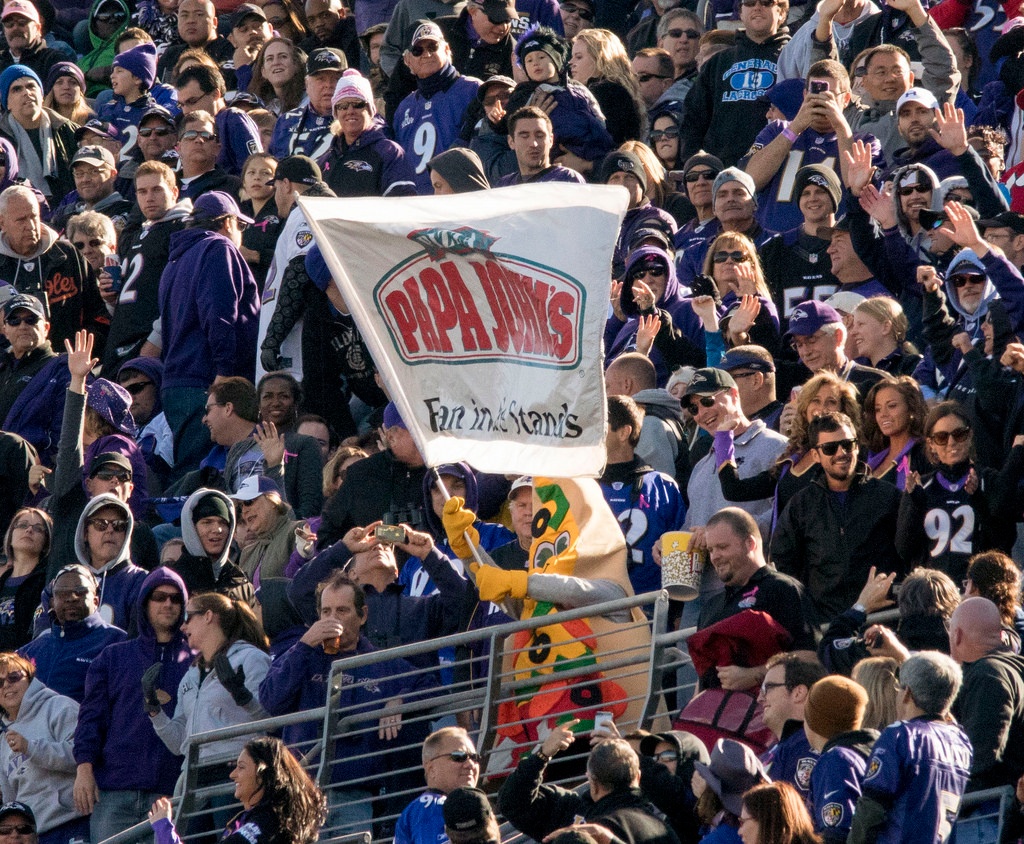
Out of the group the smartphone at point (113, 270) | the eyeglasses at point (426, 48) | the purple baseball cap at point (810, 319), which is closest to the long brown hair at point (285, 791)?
the purple baseball cap at point (810, 319)

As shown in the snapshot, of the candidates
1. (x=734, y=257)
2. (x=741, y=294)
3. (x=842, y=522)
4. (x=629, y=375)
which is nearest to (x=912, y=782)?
(x=842, y=522)

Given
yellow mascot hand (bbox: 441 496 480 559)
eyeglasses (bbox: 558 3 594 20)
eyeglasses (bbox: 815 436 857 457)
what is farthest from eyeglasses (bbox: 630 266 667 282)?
eyeglasses (bbox: 558 3 594 20)

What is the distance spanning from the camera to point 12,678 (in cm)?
1110

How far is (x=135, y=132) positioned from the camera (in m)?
17.9

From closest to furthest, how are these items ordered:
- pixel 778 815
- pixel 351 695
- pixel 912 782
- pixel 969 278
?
pixel 778 815, pixel 912 782, pixel 351 695, pixel 969 278

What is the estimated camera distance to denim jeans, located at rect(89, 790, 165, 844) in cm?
1060

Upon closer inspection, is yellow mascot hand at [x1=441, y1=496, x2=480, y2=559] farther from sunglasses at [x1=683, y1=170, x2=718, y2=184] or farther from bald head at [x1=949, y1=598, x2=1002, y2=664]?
sunglasses at [x1=683, y1=170, x2=718, y2=184]

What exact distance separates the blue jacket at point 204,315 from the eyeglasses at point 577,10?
5.68m

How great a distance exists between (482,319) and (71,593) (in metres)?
3.25

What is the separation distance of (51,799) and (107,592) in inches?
53.6

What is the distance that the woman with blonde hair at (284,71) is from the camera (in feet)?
55.7

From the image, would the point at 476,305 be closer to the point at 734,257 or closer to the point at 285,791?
the point at 285,791

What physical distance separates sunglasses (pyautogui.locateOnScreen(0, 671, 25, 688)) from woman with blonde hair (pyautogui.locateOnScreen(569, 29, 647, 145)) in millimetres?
6078

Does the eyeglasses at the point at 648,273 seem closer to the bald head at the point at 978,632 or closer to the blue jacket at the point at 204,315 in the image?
the blue jacket at the point at 204,315
